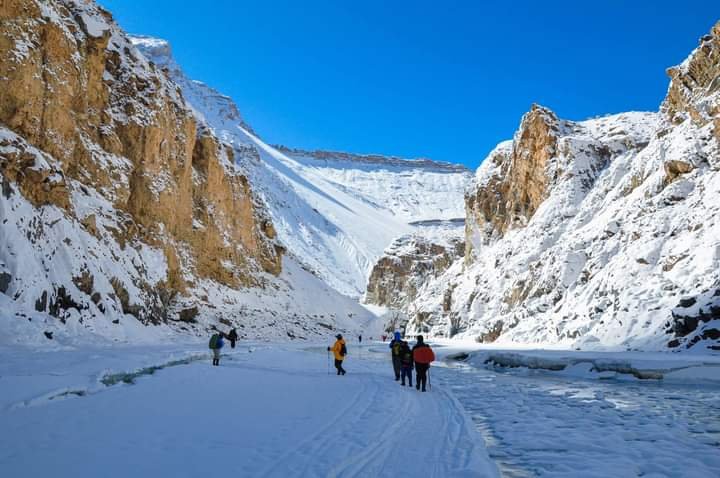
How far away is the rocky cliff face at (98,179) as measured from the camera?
29016 millimetres

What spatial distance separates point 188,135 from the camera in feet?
203

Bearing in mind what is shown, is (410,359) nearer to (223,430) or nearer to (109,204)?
(223,430)

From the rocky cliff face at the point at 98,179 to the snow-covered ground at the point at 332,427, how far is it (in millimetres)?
14613

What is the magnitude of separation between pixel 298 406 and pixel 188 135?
56.7 metres

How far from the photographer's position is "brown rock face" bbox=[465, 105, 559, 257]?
69.0 m

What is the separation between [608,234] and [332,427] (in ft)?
126

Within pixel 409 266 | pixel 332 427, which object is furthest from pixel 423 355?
pixel 409 266

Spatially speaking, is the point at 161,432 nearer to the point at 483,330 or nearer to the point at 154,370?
the point at 154,370

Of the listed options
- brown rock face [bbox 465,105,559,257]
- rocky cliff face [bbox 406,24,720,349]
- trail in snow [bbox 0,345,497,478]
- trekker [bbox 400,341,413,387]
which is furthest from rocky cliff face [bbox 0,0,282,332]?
brown rock face [bbox 465,105,559,257]

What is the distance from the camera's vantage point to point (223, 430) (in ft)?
26.2

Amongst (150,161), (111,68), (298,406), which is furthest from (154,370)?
(111,68)

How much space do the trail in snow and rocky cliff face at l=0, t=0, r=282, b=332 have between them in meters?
17.1

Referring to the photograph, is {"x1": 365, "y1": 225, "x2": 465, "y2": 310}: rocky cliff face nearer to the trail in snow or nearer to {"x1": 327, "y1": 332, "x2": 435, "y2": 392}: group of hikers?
{"x1": 327, "y1": 332, "x2": 435, "y2": 392}: group of hikers

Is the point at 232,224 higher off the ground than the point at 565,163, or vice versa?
the point at 565,163
